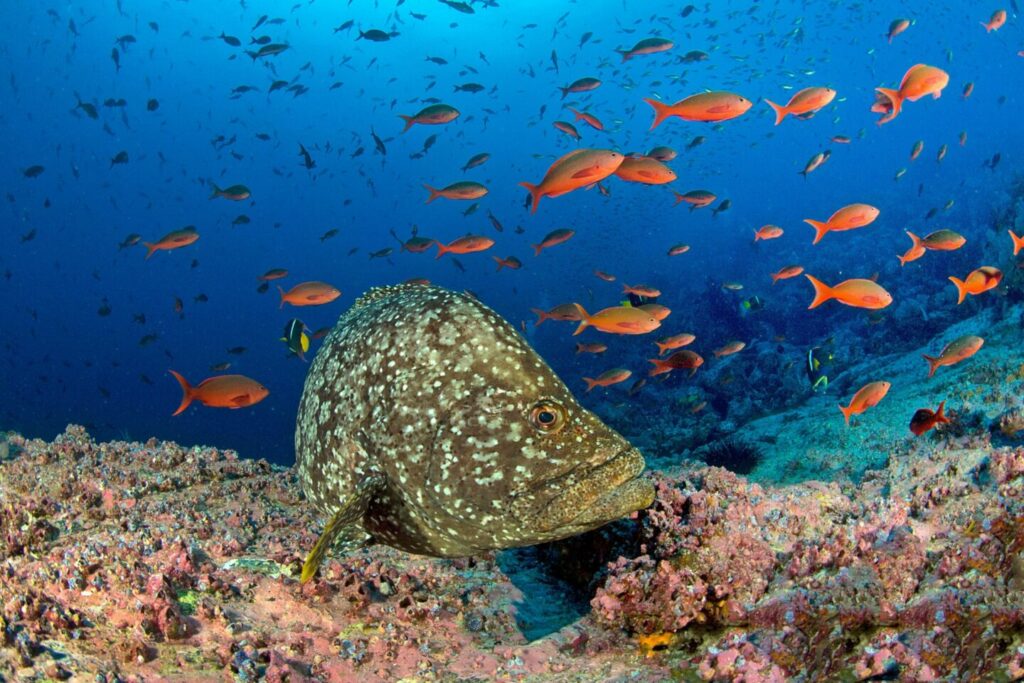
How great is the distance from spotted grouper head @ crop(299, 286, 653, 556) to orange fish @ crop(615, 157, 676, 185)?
5.00 meters

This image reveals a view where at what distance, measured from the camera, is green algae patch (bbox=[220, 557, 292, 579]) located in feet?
11.2

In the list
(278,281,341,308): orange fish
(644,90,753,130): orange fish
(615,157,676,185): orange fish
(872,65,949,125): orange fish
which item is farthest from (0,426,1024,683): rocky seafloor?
(278,281,341,308): orange fish

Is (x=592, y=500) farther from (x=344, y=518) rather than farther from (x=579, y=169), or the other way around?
(x=579, y=169)

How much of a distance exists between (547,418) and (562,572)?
5.63 ft

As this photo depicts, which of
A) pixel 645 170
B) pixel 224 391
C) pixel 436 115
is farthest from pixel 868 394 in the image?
pixel 436 115

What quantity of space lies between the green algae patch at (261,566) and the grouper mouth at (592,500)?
1.75 m

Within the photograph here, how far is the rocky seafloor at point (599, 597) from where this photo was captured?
249cm

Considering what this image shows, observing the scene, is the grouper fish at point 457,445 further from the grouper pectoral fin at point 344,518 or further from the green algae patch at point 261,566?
the green algae patch at point 261,566

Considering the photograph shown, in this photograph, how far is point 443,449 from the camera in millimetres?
2953

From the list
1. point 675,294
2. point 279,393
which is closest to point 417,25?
point 279,393

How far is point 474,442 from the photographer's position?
9.54 ft

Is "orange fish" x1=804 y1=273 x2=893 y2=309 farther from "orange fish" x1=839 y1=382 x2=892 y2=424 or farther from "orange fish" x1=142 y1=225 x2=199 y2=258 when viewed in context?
"orange fish" x1=142 y1=225 x2=199 y2=258

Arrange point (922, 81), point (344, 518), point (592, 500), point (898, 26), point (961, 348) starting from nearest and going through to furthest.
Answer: point (592, 500) → point (344, 518) → point (961, 348) → point (922, 81) → point (898, 26)

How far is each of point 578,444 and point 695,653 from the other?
1.17m
